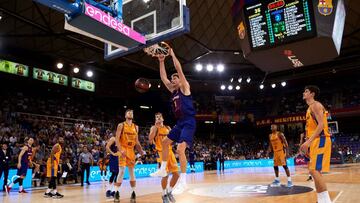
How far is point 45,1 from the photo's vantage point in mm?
5438

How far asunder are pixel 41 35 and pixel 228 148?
73.2 ft

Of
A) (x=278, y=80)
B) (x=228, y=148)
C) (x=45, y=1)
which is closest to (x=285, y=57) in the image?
(x=45, y=1)

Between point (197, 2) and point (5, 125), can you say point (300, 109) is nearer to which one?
point (197, 2)

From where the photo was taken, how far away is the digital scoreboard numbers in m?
8.74

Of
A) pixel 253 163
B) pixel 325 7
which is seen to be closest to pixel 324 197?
pixel 325 7

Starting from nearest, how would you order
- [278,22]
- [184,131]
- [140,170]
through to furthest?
[184,131]
[278,22]
[140,170]

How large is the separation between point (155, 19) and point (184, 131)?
3438mm

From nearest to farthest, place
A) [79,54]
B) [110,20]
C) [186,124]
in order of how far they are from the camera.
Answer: [186,124], [110,20], [79,54]

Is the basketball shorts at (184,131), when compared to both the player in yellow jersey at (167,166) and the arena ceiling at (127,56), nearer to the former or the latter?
the player in yellow jersey at (167,166)

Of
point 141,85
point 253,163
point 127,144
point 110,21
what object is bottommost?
point 253,163

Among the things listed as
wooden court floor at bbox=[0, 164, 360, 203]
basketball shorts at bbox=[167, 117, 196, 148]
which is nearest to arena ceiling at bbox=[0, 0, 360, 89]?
wooden court floor at bbox=[0, 164, 360, 203]

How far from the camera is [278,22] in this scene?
9273mm

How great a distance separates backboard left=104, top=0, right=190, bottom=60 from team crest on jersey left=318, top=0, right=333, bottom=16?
3795 mm

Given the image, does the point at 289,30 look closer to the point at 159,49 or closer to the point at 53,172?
the point at 159,49
